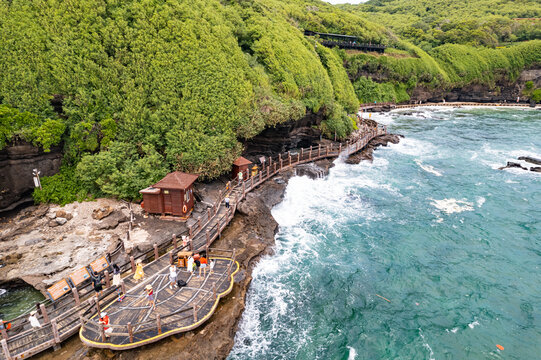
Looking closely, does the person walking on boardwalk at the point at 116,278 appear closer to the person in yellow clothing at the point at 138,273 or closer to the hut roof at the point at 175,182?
the person in yellow clothing at the point at 138,273

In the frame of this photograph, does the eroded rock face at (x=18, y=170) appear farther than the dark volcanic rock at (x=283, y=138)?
No

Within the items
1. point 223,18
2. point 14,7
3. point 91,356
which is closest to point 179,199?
point 91,356

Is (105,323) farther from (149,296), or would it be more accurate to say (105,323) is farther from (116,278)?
(116,278)

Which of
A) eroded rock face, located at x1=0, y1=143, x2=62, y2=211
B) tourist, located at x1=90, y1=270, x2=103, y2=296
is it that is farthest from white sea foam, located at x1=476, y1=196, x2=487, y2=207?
eroded rock face, located at x1=0, y1=143, x2=62, y2=211

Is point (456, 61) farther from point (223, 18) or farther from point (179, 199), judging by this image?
point (179, 199)

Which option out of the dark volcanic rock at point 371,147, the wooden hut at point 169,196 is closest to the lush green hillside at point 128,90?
the wooden hut at point 169,196

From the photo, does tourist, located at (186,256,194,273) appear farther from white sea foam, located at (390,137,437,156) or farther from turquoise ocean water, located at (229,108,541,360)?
white sea foam, located at (390,137,437,156)
